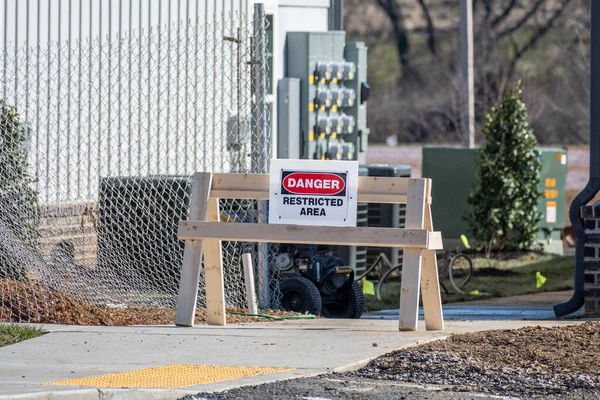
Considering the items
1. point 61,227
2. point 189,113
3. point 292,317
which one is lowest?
point 292,317

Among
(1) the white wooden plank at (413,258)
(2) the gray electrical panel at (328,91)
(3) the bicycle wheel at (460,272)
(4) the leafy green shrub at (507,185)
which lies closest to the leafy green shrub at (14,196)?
(1) the white wooden plank at (413,258)

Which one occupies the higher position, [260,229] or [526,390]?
[260,229]

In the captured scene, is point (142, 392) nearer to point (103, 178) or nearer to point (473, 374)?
point (473, 374)

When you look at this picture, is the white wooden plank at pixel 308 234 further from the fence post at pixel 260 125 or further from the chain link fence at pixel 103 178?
the fence post at pixel 260 125

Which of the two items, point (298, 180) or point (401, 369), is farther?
point (298, 180)

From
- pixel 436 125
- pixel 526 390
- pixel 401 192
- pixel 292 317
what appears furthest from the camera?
pixel 436 125

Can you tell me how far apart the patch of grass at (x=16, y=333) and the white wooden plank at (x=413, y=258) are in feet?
8.29

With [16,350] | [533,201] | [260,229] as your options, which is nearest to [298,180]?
[260,229]

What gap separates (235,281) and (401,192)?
2.72 m

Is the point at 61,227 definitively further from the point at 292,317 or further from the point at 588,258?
the point at 588,258

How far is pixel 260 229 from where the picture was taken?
8062 millimetres

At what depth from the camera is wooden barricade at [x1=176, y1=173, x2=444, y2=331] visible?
788 cm

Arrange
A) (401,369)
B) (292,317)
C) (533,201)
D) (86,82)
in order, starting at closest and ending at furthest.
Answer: (401,369) < (292,317) < (86,82) < (533,201)

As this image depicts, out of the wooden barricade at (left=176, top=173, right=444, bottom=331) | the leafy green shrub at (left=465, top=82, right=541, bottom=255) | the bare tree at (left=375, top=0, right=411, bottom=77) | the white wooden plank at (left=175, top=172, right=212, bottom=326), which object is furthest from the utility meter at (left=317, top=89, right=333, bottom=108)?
the bare tree at (left=375, top=0, right=411, bottom=77)
